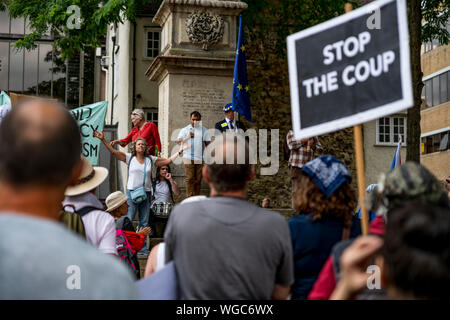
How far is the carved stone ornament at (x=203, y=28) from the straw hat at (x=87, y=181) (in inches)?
385

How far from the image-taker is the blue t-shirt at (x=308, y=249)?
12.7ft

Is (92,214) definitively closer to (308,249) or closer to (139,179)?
(308,249)

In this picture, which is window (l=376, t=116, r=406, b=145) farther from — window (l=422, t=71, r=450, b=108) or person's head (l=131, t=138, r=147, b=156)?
person's head (l=131, t=138, r=147, b=156)

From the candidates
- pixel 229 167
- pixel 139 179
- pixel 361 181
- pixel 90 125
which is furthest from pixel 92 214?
pixel 90 125

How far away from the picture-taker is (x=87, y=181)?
15.7ft

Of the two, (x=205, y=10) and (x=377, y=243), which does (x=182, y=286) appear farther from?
(x=205, y=10)

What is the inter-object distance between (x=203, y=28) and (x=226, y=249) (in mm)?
11408

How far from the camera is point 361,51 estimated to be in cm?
414

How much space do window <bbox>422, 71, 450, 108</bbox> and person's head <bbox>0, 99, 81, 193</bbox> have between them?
41.8m

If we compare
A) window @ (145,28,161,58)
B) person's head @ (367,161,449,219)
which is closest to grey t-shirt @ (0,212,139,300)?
person's head @ (367,161,449,219)

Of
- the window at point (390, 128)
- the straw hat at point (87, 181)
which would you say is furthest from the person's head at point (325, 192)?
the window at point (390, 128)

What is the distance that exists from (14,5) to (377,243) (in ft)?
65.8
